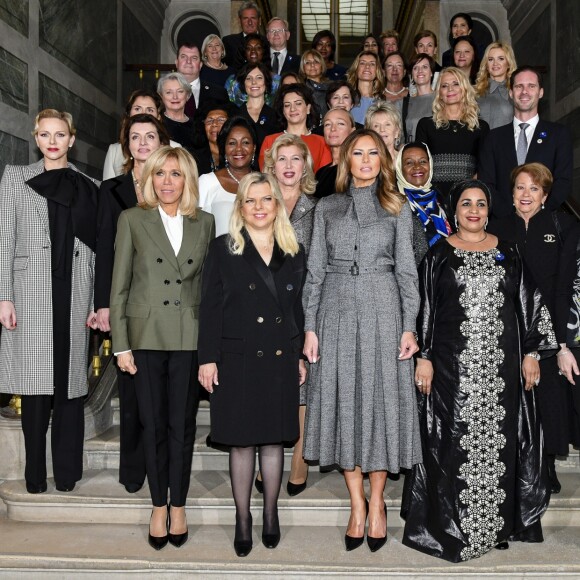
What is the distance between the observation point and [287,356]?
3545mm

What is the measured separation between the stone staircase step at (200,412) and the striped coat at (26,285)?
0.90 m

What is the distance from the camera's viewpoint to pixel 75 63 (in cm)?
814

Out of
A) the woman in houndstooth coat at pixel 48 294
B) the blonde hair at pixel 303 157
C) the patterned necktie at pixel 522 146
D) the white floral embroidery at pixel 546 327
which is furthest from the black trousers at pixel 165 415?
the patterned necktie at pixel 522 146

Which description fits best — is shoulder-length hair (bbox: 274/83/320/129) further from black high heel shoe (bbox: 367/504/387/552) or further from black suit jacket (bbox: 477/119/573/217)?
black high heel shoe (bbox: 367/504/387/552)

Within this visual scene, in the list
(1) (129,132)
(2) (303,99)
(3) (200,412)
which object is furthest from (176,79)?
(3) (200,412)

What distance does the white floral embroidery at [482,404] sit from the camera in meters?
3.61

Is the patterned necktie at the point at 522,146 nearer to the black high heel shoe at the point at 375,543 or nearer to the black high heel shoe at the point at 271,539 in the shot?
the black high heel shoe at the point at 375,543

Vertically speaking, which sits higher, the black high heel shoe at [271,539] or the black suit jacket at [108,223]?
the black suit jacket at [108,223]

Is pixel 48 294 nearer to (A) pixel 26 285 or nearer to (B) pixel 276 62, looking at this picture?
(A) pixel 26 285

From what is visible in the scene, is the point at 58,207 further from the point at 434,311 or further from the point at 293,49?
the point at 293,49

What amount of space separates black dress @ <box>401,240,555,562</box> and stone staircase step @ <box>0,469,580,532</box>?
0.43 meters

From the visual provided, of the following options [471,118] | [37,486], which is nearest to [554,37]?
[471,118]

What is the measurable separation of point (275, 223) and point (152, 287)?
2.24 feet

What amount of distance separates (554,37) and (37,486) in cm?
828
